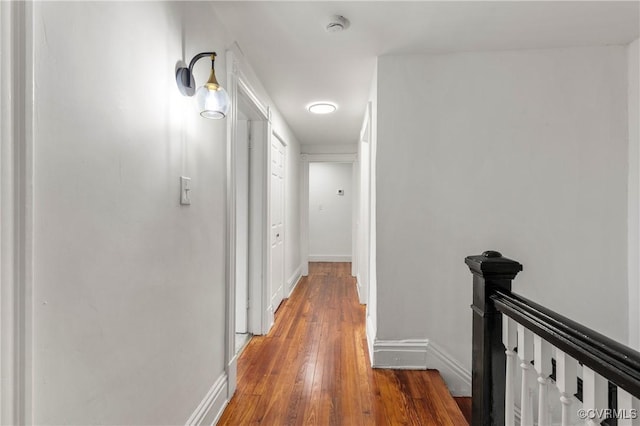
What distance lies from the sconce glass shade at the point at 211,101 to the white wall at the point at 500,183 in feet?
4.09

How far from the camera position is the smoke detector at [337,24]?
1778 mm

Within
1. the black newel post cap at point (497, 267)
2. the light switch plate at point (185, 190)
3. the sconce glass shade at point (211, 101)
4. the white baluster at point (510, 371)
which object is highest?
the sconce glass shade at point (211, 101)

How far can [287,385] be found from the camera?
2.07 metres

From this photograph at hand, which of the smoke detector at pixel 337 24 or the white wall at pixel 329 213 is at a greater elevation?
the smoke detector at pixel 337 24

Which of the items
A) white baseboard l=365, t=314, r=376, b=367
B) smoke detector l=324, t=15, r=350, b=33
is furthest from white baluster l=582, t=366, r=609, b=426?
smoke detector l=324, t=15, r=350, b=33

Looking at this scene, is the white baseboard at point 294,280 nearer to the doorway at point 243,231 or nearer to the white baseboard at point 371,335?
the doorway at point 243,231

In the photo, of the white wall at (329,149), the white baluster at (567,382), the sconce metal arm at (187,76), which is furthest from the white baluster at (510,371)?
the white wall at (329,149)

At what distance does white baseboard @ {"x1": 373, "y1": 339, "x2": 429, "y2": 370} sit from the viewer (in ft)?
7.37

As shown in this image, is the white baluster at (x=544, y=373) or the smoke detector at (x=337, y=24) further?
the smoke detector at (x=337, y=24)

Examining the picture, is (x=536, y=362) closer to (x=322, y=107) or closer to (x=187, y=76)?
(x=187, y=76)

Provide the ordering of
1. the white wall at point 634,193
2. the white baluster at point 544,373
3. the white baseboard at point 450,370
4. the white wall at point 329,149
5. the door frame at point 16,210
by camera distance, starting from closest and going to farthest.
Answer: the door frame at point 16,210 < the white baluster at point 544,373 < the white wall at point 634,193 < the white baseboard at point 450,370 < the white wall at point 329,149

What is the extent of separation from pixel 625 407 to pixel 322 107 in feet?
10.1

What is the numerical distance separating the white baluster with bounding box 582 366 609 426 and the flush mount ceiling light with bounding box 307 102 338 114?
2.91 meters

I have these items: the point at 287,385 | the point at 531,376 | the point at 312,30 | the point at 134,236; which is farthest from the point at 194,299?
the point at 312,30
